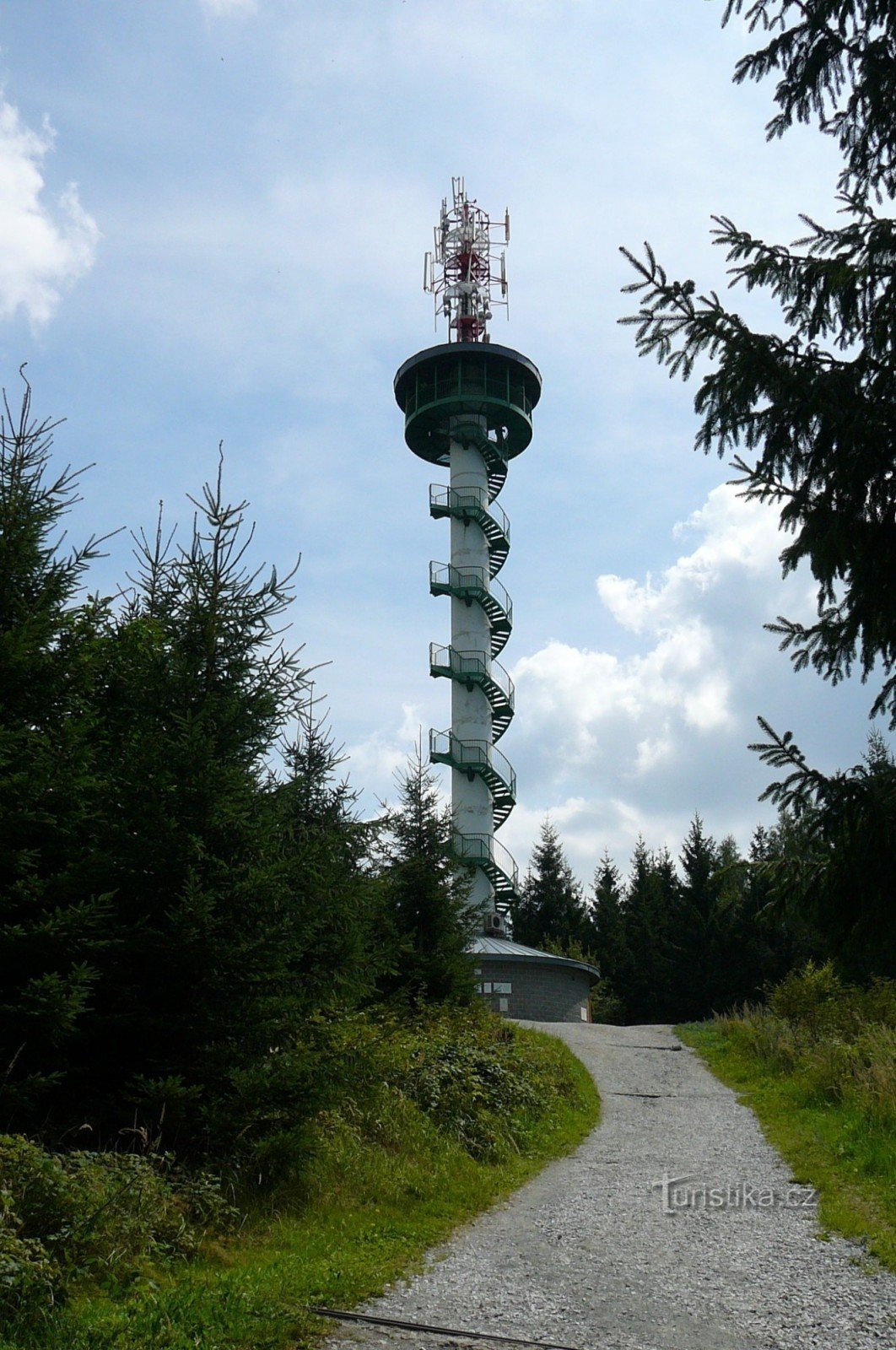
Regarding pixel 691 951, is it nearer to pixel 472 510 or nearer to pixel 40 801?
pixel 472 510

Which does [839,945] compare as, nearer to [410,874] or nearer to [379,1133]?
[379,1133]

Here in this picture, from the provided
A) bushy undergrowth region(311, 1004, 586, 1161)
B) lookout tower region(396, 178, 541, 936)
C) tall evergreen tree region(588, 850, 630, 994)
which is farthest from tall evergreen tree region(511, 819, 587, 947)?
bushy undergrowth region(311, 1004, 586, 1161)

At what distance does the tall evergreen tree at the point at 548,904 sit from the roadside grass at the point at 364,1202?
41.4 meters

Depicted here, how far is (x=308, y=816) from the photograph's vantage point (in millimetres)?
15445

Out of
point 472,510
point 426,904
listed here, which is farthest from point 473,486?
point 426,904

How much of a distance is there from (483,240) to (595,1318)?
41935 millimetres

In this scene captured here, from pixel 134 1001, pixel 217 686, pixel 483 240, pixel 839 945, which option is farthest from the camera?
pixel 483 240

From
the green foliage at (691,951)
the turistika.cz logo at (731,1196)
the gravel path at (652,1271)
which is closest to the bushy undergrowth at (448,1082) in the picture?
the gravel path at (652,1271)

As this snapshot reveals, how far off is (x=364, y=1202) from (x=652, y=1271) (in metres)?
2.56

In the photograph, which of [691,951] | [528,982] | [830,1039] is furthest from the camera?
[691,951]

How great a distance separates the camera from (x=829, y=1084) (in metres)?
15.1

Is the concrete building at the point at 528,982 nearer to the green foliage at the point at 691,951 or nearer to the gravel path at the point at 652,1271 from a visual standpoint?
the green foliage at the point at 691,951

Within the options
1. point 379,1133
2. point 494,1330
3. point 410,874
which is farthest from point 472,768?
point 494,1330

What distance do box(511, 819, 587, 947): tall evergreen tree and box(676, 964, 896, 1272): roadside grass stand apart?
29635 mm
